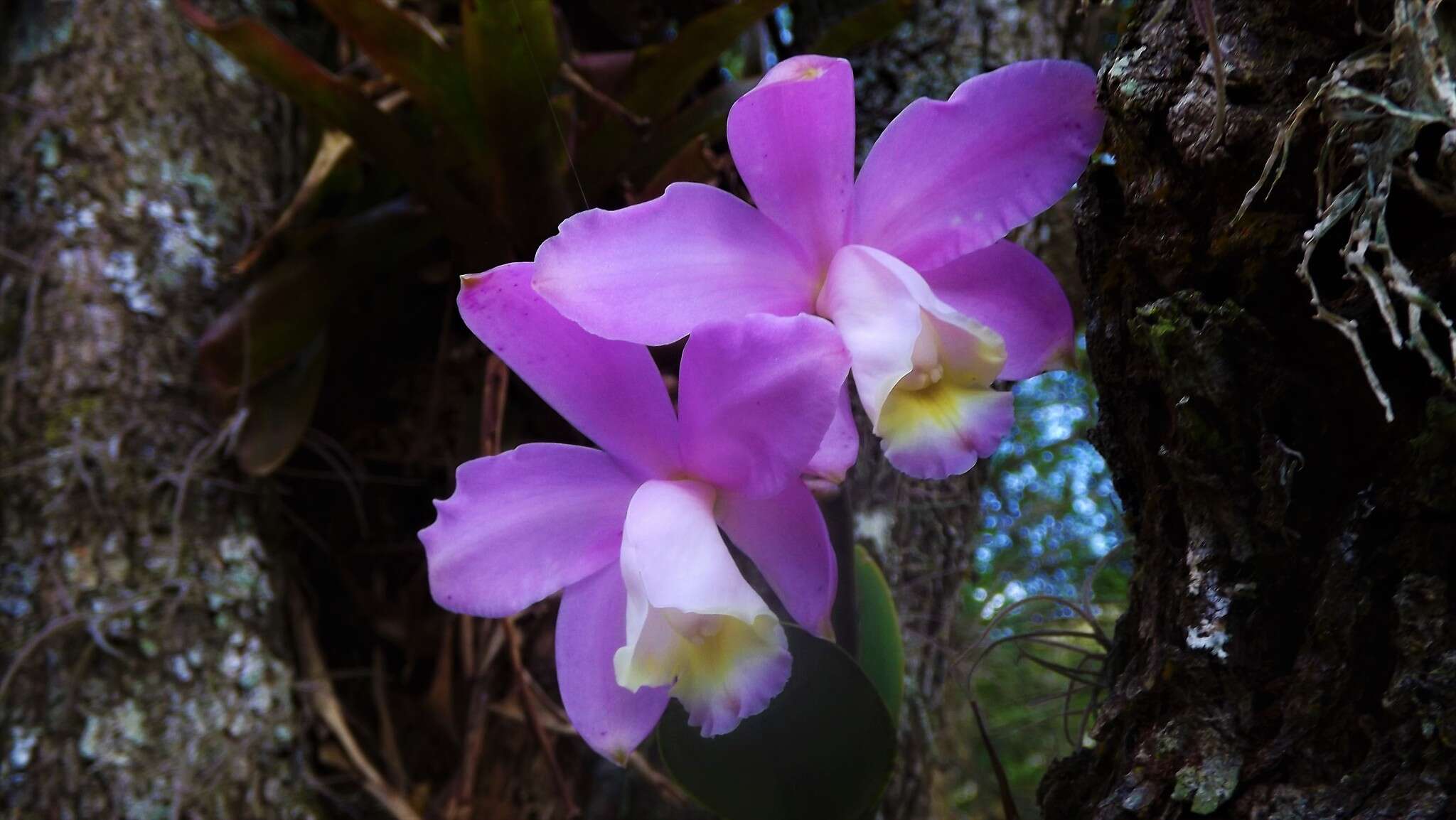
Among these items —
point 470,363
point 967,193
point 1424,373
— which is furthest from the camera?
point 470,363

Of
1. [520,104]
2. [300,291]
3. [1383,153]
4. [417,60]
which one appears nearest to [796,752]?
[1383,153]

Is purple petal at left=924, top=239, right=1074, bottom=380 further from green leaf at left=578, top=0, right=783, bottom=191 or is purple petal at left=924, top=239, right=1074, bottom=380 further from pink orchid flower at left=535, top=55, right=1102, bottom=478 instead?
green leaf at left=578, top=0, right=783, bottom=191

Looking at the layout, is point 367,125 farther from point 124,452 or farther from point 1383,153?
point 1383,153

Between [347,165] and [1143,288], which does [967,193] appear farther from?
[347,165]

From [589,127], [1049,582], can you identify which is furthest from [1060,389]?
[589,127]

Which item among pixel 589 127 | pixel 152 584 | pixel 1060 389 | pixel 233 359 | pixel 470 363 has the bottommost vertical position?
pixel 1060 389

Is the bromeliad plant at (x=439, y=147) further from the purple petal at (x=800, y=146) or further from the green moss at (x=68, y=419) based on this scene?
the purple petal at (x=800, y=146)
